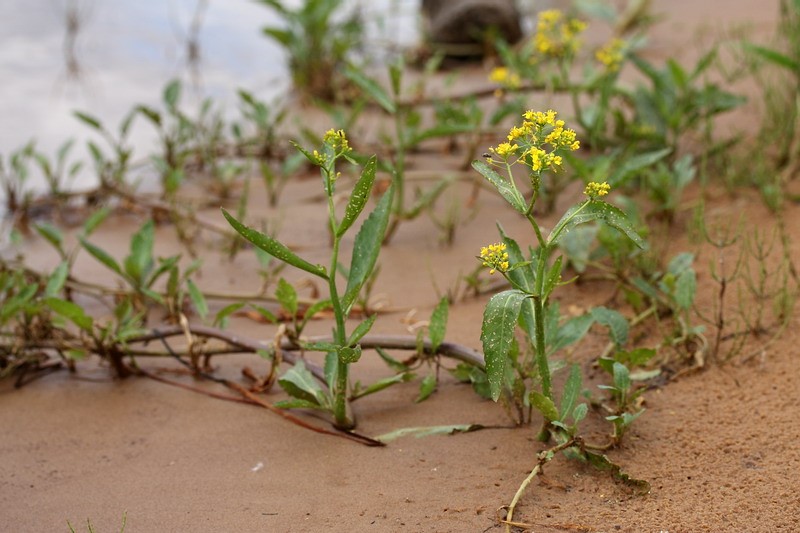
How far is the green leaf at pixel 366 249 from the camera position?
2.17 m

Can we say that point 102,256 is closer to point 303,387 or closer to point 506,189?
point 303,387

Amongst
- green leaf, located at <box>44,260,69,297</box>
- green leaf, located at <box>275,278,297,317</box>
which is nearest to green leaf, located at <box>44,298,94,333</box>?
green leaf, located at <box>44,260,69,297</box>

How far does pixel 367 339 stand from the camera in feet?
8.32

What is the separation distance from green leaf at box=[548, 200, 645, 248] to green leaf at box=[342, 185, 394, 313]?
45 centimetres

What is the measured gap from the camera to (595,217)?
6.29 ft

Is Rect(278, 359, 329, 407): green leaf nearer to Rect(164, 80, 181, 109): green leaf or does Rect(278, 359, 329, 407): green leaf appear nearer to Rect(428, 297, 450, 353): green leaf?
Rect(428, 297, 450, 353): green leaf

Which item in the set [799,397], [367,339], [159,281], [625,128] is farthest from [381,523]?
[625,128]

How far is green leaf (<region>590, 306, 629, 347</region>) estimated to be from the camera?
2.46 meters

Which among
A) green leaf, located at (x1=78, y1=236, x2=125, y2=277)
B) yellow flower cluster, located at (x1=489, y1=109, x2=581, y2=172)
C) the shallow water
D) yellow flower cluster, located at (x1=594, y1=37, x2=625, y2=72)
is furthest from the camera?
the shallow water

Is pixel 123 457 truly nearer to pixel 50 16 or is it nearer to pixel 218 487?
pixel 218 487

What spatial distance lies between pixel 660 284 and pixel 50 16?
516 cm

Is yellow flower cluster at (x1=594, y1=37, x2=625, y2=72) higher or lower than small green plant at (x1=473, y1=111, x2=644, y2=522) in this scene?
higher

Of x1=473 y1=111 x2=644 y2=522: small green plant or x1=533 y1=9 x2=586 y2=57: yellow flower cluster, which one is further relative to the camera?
x1=533 y1=9 x2=586 y2=57: yellow flower cluster

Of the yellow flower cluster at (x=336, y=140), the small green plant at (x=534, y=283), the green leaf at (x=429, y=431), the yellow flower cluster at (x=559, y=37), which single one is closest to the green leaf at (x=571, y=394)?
the small green plant at (x=534, y=283)
